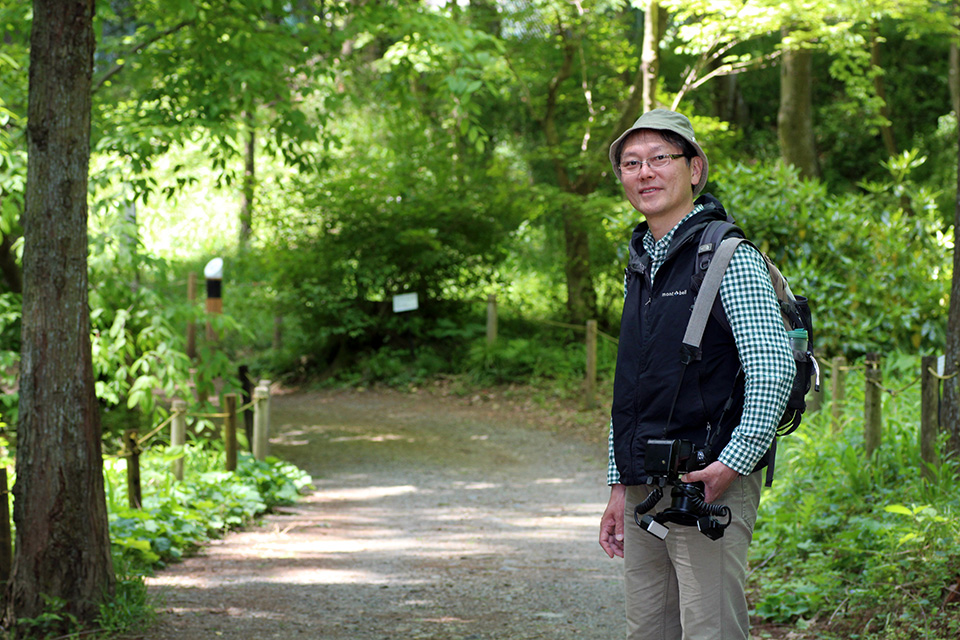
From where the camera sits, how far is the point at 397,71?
30.2 feet

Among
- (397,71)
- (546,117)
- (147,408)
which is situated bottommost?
(147,408)

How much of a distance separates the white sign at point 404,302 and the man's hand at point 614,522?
12.8 meters

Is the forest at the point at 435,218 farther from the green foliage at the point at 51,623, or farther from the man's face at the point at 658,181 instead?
the man's face at the point at 658,181

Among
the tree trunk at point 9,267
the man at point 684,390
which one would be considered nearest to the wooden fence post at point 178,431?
the tree trunk at point 9,267

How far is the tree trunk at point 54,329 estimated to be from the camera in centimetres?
421

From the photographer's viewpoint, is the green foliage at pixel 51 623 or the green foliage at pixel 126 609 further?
the green foliage at pixel 126 609

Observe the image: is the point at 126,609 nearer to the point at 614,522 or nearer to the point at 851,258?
the point at 614,522

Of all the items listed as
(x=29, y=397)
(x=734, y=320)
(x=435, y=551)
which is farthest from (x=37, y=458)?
(x=734, y=320)

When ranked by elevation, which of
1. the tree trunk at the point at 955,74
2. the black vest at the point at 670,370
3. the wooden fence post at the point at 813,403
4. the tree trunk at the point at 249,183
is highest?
the tree trunk at the point at 955,74

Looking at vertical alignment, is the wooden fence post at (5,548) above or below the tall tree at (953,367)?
below

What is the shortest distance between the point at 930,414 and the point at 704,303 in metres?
3.79

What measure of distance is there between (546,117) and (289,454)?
8922 mm

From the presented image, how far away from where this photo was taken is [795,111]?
14.0 meters

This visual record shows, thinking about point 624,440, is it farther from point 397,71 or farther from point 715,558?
point 397,71
